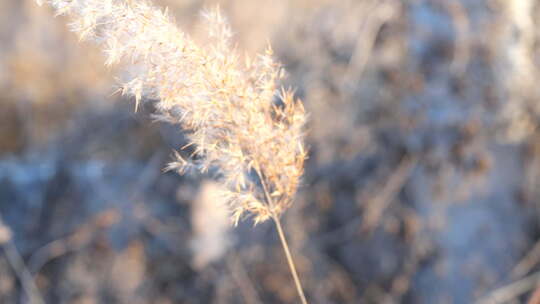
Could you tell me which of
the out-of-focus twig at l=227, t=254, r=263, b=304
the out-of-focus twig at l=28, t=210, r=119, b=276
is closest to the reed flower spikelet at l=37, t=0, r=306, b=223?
the out-of-focus twig at l=227, t=254, r=263, b=304

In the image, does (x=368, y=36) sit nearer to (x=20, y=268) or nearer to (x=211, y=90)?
(x=211, y=90)

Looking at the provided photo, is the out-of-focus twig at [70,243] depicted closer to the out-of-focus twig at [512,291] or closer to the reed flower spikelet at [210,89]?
the reed flower spikelet at [210,89]

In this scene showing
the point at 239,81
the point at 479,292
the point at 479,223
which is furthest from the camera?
the point at 479,223

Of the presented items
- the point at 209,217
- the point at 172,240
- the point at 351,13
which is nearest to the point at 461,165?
the point at 351,13

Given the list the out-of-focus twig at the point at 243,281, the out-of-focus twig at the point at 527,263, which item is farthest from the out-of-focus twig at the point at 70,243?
the out-of-focus twig at the point at 527,263

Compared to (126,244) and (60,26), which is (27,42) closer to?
(60,26)

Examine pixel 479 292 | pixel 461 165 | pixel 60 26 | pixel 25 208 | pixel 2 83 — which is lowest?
pixel 479 292

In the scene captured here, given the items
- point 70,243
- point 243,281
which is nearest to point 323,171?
point 243,281
